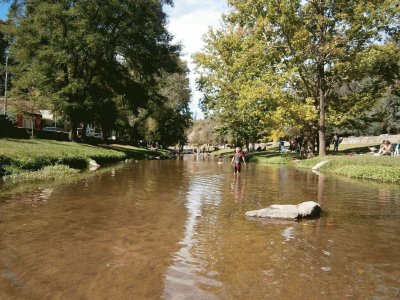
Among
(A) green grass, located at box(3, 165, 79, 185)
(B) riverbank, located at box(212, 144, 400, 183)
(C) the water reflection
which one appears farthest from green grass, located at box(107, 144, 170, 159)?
(C) the water reflection

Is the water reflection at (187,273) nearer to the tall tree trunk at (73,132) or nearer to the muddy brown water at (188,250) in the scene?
the muddy brown water at (188,250)

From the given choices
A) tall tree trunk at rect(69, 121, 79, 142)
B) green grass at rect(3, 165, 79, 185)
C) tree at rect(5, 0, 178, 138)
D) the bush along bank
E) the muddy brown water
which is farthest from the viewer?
tall tree trunk at rect(69, 121, 79, 142)

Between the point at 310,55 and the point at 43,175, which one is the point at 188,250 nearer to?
the point at 43,175

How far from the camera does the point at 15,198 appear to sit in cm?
1209

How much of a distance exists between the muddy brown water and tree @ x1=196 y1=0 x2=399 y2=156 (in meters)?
21.1

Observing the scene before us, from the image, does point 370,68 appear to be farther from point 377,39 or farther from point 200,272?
point 200,272

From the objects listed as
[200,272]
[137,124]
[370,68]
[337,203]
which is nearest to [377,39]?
[370,68]

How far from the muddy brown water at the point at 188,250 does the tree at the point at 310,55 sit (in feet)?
69.1

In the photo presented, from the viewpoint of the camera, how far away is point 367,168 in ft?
74.0

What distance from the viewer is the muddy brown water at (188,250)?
5355mm

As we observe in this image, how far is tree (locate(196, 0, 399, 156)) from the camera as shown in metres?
30.5

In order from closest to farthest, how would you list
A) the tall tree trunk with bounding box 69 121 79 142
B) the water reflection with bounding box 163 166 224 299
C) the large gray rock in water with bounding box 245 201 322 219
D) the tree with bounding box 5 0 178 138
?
1. the water reflection with bounding box 163 166 224 299
2. the large gray rock in water with bounding box 245 201 322 219
3. the tree with bounding box 5 0 178 138
4. the tall tree trunk with bounding box 69 121 79 142

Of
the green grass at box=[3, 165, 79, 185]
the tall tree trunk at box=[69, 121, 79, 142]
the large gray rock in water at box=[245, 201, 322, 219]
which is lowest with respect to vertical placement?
the large gray rock in water at box=[245, 201, 322, 219]

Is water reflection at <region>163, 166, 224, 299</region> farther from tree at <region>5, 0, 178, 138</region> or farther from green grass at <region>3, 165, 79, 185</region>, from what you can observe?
tree at <region>5, 0, 178, 138</region>
